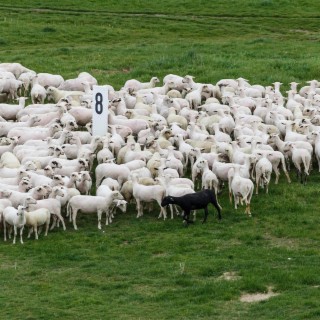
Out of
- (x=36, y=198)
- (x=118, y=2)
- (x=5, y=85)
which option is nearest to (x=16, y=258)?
(x=36, y=198)

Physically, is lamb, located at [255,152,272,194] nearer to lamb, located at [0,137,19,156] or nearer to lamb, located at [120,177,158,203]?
lamb, located at [120,177,158,203]

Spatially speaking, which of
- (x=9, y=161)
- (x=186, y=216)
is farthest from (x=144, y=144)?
(x=186, y=216)

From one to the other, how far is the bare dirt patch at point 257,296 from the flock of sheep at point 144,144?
5.05m

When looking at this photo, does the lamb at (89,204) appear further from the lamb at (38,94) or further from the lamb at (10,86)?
the lamb at (10,86)

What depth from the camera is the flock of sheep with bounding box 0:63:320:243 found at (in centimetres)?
2431

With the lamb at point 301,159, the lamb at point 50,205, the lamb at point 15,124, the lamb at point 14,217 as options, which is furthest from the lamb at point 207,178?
the lamb at point 15,124

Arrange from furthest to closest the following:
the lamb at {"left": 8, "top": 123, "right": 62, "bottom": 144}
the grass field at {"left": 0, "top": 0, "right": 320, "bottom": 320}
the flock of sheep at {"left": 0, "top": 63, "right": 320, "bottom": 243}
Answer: the lamb at {"left": 8, "top": 123, "right": 62, "bottom": 144} < the flock of sheep at {"left": 0, "top": 63, "right": 320, "bottom": 243} < the grass field at {"left": 0, "top": 0, "right": 320, "bottom": 320}

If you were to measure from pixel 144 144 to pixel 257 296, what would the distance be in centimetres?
931

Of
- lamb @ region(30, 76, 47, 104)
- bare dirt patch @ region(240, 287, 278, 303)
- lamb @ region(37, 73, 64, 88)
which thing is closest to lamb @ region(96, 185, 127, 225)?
bare dirt patch @ region(240, 287, 278, 303)

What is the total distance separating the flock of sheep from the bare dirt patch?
505 centimetres

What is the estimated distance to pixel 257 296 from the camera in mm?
19391

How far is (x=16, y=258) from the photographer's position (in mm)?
21875

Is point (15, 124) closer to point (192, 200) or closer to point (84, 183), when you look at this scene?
point (84, 183)

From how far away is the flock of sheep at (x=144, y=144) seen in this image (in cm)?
2431
